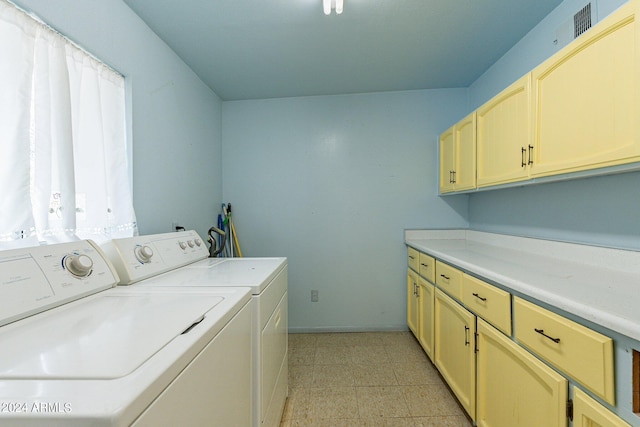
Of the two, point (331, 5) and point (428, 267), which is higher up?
point (331, 5)

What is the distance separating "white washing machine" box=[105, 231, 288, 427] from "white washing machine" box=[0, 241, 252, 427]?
73 mm

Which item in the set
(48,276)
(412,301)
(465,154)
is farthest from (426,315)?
(48,276)

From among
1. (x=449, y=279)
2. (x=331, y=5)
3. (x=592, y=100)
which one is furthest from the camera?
(x=449, y=279)

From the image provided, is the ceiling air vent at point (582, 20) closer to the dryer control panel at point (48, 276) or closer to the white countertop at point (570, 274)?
the white countertop at point (570, 274)

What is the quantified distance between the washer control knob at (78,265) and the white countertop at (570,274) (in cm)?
166

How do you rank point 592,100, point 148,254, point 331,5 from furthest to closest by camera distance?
point 331,5
point 148,254
point 592,100

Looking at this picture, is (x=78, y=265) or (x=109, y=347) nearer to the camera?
(x=109, y=347)

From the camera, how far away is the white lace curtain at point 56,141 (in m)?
0.98

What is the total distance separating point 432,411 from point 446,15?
2.43m

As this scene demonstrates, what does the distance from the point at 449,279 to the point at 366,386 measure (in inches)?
37.3

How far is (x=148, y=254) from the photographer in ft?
4.31

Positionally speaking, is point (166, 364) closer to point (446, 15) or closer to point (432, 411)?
point (432, 411)

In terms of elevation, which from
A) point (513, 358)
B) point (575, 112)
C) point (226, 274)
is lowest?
point (513, 358)

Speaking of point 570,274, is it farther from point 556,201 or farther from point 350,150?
point 350,150
